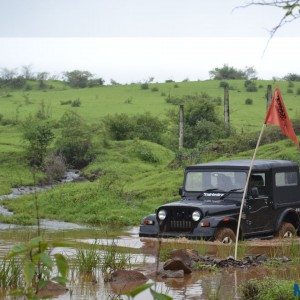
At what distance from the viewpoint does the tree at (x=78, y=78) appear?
86375 mm

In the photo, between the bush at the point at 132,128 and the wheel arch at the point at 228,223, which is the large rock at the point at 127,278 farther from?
the bush at the point at 132,128

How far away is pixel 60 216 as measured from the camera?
25.2 meters

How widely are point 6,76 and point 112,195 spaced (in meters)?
68.0

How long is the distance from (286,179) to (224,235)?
8.63ft

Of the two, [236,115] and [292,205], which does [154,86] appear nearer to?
[236,115]

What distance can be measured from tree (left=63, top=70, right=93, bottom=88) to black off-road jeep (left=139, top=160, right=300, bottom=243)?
68959 mm

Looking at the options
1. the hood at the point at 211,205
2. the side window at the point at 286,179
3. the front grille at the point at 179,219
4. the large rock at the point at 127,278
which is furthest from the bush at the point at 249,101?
the large rock at the point at 127,278

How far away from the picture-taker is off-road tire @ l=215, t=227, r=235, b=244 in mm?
15312

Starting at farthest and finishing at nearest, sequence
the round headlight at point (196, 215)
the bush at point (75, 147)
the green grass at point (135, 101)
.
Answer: the green grass at point (135, 101), the bush at point (75, 147), the round headlight at point (196, 215)

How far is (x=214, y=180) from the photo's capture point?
16.7 meters

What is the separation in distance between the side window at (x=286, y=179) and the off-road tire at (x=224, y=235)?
1967mm

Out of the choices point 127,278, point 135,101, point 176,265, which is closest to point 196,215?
point 176,265

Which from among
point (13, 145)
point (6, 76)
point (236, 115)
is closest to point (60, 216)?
point (13, 145)

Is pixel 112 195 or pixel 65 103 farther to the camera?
pixel 65 103
